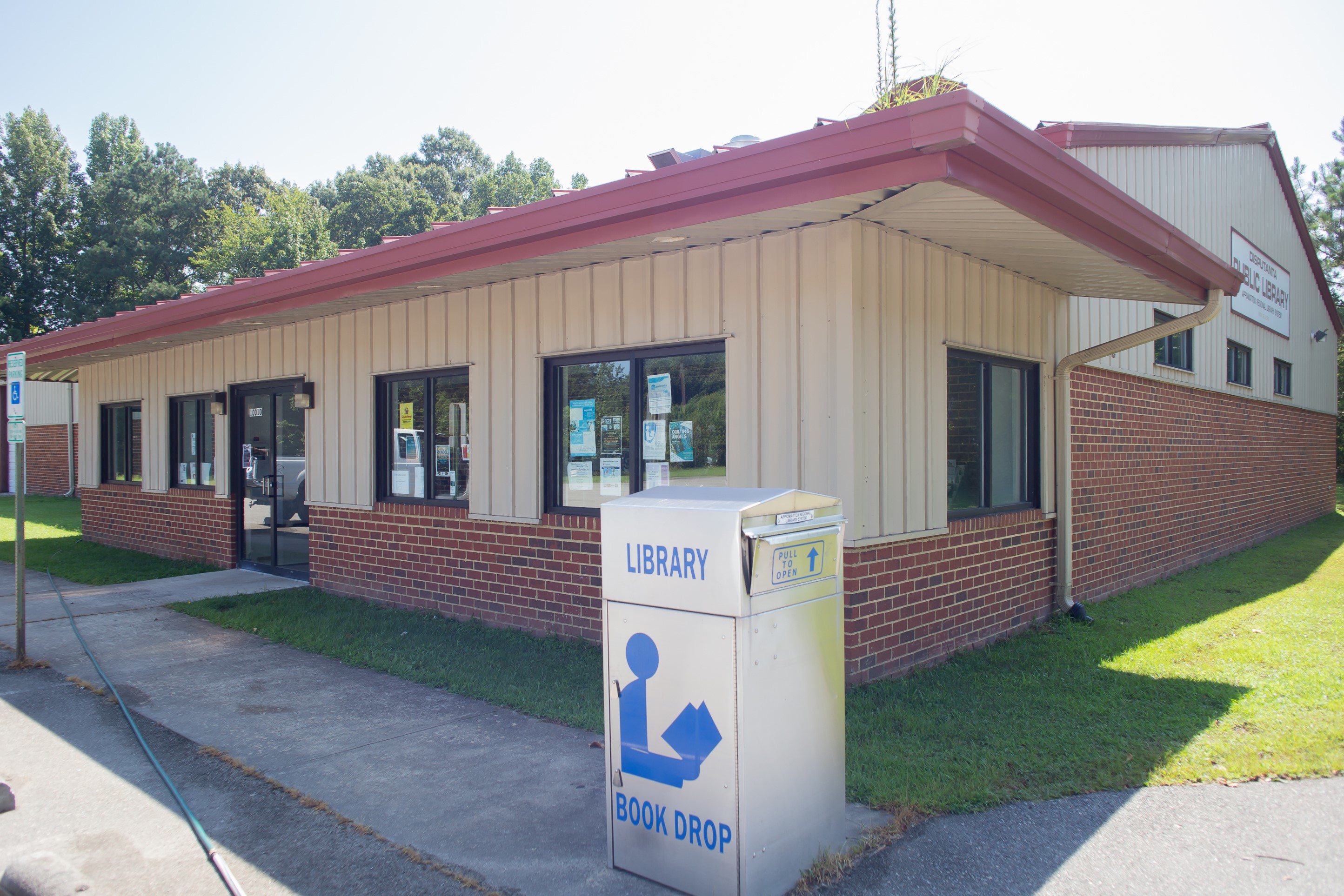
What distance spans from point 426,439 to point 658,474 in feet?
9.60

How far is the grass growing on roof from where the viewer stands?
17.4 feet

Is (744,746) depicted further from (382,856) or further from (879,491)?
(879,491)

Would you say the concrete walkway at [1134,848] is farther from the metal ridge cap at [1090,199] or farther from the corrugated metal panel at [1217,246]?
the corrugated metal panel at [1217,246]

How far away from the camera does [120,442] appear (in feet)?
42.4

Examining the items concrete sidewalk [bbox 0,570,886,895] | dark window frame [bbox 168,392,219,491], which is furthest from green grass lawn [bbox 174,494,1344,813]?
dark window frame [bbox 168,392,219,491]

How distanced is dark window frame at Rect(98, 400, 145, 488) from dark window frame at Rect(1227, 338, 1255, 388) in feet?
52.9

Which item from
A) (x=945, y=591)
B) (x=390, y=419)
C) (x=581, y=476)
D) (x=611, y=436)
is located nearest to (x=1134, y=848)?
(x=945, y=591)

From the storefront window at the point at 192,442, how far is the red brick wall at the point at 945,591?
8.93 metres

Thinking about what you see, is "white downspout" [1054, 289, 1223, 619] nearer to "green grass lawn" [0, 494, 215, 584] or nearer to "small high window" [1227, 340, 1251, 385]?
"small high window" [1227, 340, 1251, 385]

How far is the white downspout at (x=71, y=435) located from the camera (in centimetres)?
2503

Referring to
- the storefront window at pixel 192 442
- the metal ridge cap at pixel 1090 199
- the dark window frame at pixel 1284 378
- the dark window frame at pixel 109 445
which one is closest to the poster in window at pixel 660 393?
the metal ridge cap at pixel 1090 199

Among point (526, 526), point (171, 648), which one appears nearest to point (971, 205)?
point (526, 526)

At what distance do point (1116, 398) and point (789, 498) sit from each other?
7104 mm

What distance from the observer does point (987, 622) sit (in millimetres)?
6566
